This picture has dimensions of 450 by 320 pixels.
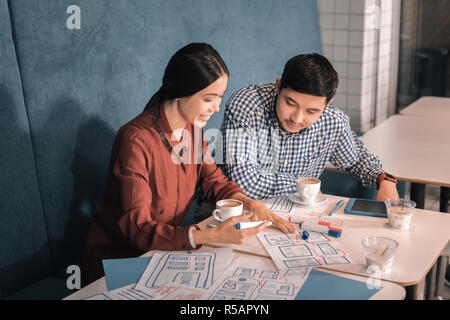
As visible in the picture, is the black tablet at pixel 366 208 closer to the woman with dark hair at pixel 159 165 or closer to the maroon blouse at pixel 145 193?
the woman with dark hair at pixel 159 165

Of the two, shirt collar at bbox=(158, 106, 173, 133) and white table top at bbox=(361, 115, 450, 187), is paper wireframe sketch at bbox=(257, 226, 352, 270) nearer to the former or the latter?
shirt collar at bbox=(158, 106, 173, 133)

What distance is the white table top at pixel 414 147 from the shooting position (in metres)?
2.51

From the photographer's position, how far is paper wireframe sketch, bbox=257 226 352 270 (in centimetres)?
154

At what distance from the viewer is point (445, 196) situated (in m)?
2.68

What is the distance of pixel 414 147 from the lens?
293cm

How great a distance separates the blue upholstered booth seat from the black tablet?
111cm

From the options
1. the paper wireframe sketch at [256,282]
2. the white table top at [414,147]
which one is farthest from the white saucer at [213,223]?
the white table top at [414,147]

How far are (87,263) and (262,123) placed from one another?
0.97 m

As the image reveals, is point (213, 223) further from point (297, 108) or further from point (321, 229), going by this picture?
point (297, 108)

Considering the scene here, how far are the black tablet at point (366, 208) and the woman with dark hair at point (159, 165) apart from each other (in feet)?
1.02

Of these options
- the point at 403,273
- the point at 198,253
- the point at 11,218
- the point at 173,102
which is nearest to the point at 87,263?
the point at 11,218

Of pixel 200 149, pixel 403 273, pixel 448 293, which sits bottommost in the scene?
pixel 448 293

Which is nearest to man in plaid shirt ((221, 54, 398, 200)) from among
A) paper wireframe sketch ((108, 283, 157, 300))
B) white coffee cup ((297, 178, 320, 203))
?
white coffee cup ((297, 178, 320, 203))
